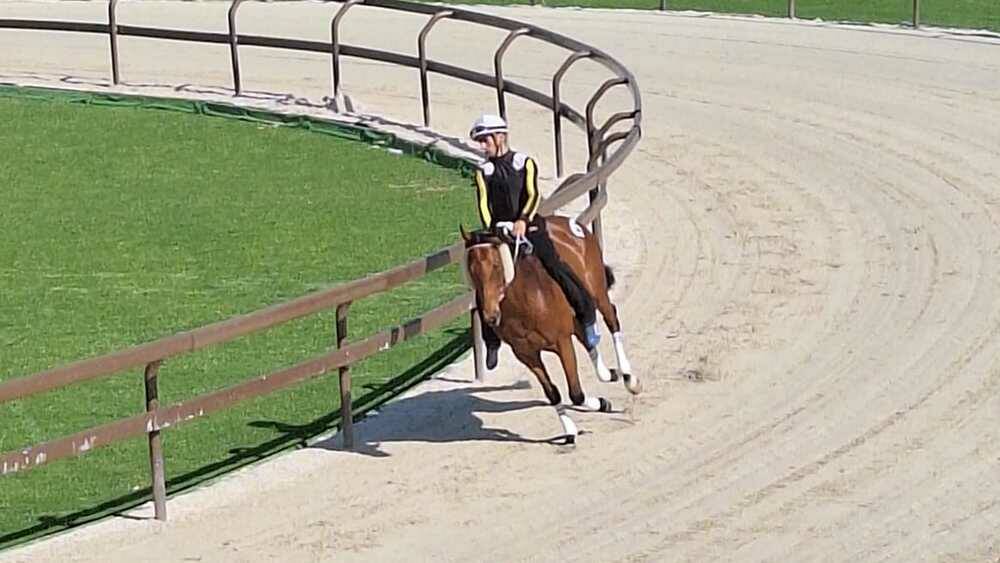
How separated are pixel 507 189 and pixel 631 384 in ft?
5.58

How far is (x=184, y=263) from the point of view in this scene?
17047 millimetres

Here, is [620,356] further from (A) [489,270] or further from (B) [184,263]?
(B) [184,263]

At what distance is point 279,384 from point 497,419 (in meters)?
1.54

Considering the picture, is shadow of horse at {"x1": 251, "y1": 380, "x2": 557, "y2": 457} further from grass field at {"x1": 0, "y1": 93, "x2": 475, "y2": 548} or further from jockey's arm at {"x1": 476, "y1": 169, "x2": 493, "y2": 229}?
jockey's arm at {"x1": 476, "y1": 169, "x2": 493, "y2": 229}

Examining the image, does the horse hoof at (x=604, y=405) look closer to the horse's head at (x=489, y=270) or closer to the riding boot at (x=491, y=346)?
the riding boot at (x=491, y=346)

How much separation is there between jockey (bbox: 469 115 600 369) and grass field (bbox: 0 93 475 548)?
1.94m

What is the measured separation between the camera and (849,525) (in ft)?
34.0

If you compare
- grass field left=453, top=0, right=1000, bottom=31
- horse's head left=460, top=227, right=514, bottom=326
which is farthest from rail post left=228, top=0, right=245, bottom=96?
horse's head left=460, top=227, right=514, bottom=326

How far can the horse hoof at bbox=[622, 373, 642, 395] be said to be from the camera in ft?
40.9

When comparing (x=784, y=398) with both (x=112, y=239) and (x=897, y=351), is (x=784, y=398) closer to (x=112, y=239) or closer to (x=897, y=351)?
(x=897, y=351)

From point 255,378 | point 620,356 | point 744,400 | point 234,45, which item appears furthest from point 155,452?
point 234,45

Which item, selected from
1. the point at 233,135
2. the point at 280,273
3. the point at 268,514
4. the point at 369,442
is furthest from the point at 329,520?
the point at 233,135

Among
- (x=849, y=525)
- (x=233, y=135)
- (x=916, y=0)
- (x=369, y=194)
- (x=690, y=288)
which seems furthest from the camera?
(x=916, y=0)

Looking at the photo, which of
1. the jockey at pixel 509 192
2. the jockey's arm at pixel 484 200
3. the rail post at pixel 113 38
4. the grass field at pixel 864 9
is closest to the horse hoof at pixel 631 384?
the jockey at pixel 509 192
